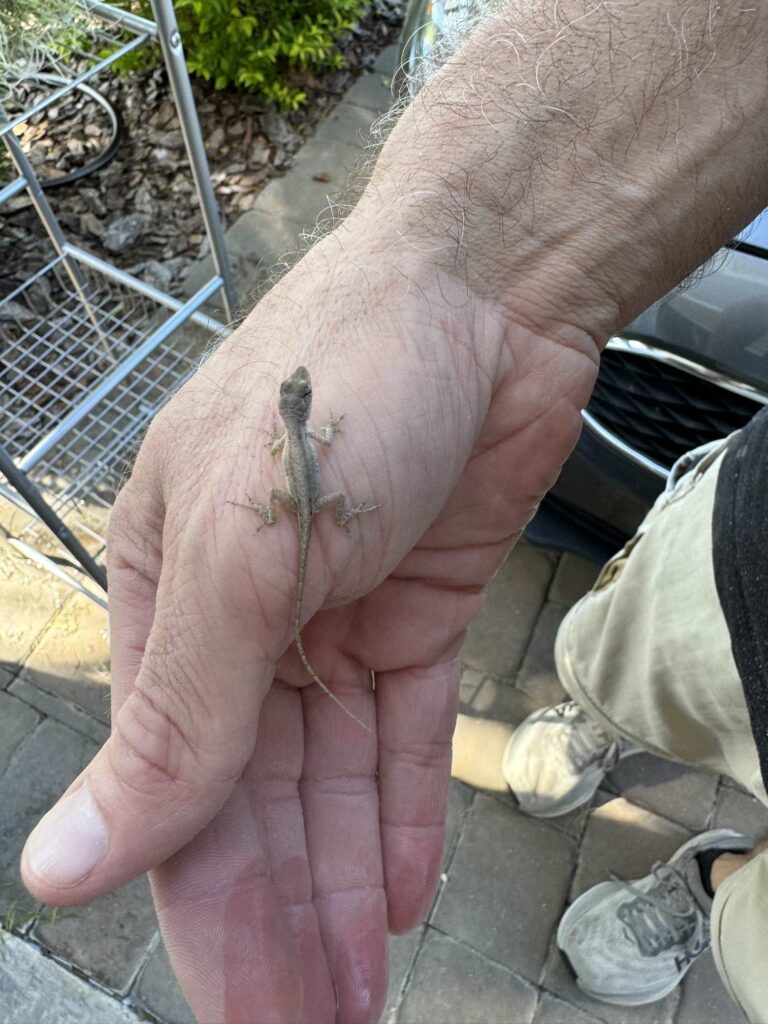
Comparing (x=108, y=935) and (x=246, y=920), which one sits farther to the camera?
(x=108, y=935)

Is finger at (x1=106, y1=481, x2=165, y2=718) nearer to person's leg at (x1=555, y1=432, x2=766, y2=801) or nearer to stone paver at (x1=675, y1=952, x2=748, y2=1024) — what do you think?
person's leg at (x1=555, y1=432, x2=766, y2=801)


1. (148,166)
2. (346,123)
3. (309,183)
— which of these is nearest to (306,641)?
(309,183)

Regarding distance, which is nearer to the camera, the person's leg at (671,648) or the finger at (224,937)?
the finger at (224,937)

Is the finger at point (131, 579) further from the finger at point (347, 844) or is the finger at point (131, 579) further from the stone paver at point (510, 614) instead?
the stone paver at point (510, 614)

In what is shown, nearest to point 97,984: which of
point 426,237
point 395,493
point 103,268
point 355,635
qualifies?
point 355,635

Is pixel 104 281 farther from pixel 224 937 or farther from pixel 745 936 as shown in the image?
pixel 745 936

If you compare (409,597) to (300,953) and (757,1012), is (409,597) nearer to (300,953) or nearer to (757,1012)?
(300,953)

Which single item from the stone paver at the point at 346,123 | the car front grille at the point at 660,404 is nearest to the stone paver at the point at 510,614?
the car front grille at the point at 660,404
